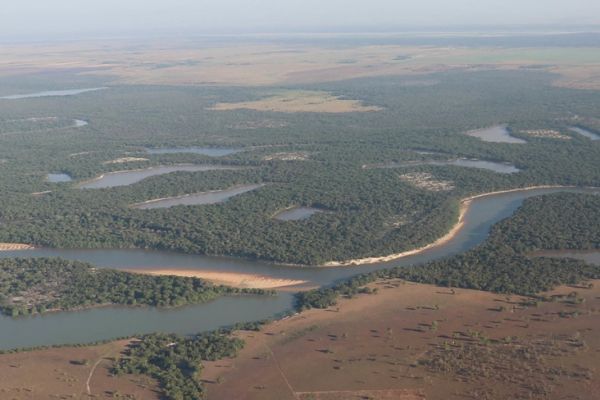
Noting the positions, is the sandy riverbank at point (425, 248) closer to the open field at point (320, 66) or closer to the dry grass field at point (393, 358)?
the dry grass field at point (393, 358)

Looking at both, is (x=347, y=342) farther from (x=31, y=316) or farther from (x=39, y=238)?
(x=39, y=238)

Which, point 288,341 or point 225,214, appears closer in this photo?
point 288,341

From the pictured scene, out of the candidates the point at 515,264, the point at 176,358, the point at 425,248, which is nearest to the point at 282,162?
the point at 425,248

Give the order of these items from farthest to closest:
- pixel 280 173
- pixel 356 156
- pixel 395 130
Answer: pixel 395 130
pixel 356 156
pixel 280 173

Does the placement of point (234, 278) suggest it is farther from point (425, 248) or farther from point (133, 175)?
point (133, 175)

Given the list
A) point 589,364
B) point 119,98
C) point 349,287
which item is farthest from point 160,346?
point 119,98

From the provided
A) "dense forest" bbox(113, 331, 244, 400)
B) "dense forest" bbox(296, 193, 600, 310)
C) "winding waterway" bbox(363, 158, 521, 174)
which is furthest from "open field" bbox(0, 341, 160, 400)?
"winding waterway" bbox(363, 158, 521, 174)

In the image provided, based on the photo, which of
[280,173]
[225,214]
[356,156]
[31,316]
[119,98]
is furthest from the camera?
[119,98]

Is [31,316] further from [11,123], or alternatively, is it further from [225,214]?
[11,123]
